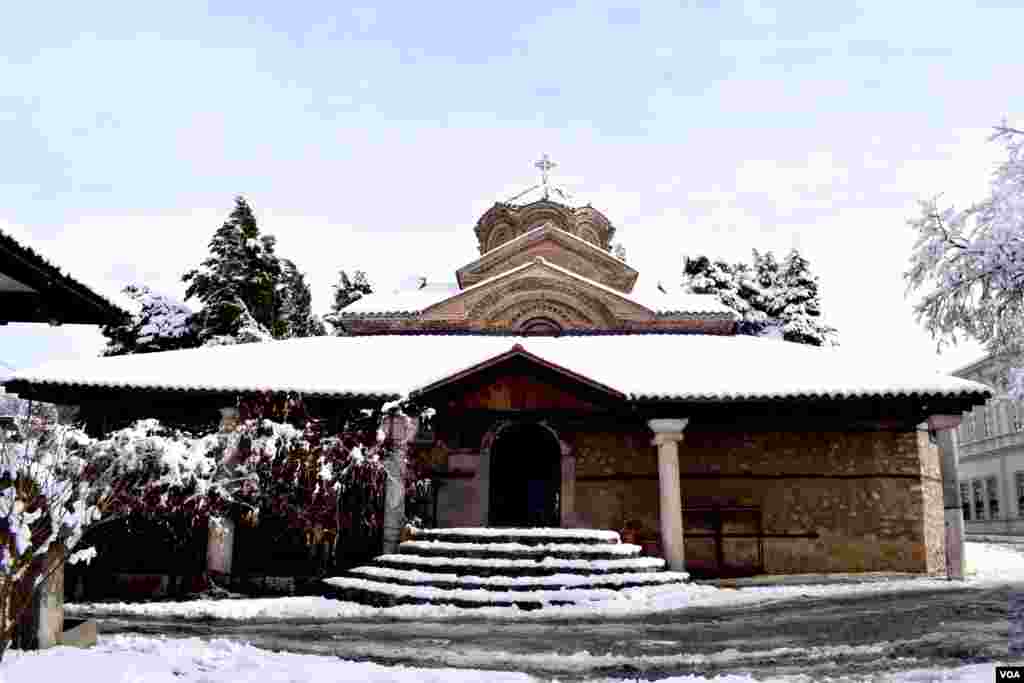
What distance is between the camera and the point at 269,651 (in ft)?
21.2

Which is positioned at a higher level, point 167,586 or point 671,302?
point 671,302

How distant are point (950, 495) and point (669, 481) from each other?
177 inches

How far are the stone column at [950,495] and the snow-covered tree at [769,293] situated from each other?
19.4m

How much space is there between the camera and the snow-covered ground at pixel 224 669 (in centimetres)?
492

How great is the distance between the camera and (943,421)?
40.7ft

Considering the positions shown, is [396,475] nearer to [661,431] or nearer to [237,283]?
[661,431]

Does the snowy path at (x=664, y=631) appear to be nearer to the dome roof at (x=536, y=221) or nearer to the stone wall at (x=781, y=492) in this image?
the stone wall at (x=781, y=492)

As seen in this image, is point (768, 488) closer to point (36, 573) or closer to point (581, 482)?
point (581, 482)

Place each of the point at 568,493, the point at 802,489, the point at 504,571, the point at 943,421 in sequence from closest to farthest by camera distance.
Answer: the point at 504,571
the point at 943,421
the point at 802,489
the point at 568,493

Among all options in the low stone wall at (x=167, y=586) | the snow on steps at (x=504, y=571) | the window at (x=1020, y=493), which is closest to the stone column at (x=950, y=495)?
the snow on steps at (x=504, y=571)

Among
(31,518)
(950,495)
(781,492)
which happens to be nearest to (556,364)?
(781,492)

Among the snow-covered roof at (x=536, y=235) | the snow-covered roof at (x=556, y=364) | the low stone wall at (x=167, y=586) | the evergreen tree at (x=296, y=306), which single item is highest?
the evergreen tree at (x=296, y=306)

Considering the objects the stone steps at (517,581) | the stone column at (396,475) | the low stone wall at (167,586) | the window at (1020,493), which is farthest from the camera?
the window at (1020,493)

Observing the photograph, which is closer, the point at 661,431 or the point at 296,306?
the point at 661,431
